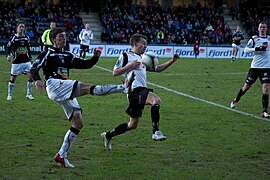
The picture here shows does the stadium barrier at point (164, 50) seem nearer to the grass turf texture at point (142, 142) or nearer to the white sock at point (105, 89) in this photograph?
the grass turf texture at point (142, 142)

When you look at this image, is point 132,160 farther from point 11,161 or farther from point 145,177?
point 11,161

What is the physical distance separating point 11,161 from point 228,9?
49556 mm

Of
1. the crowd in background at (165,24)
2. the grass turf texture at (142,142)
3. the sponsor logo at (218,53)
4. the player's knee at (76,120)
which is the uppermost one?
the player's knee at (76,120)

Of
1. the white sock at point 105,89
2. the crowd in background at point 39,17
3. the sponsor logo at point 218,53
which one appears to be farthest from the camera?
the crowd in background at point 39,17

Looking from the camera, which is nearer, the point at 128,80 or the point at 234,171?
the point at 234,171

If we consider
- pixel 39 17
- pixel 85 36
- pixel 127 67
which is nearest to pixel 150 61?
pixel 127 67

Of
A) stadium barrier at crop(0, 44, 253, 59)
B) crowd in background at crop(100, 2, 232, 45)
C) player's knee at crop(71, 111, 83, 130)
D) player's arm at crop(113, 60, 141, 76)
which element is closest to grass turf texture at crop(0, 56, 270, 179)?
player's knee at crop(71, 111, 83, 130)

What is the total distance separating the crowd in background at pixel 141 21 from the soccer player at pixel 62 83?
3271cm

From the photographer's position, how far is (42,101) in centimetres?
1720

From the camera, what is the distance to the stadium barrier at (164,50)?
40.0 metres

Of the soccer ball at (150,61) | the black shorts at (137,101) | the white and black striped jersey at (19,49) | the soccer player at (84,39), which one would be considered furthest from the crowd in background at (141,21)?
the black shorts at (137,101)

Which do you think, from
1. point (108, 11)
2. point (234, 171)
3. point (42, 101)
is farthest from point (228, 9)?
point (234, 171)

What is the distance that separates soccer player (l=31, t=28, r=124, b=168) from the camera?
8.64 meters

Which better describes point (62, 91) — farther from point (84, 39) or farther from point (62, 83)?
point (84, 39)
